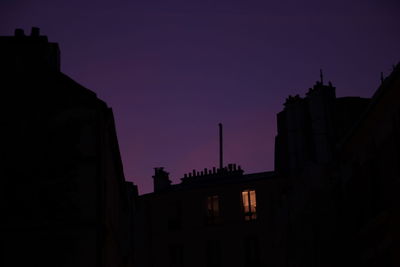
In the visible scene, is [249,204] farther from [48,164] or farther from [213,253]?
[48,164]

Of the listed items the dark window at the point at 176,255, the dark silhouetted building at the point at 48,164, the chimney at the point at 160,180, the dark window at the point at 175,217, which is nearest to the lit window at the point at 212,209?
the dark window at the point at 175,217

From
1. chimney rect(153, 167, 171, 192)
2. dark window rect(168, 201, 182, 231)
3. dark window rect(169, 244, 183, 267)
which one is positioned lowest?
dark window rect(169, 244, 183, 267)

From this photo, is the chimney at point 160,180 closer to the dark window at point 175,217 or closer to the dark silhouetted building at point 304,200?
the dark silhouetted building at point 304,200

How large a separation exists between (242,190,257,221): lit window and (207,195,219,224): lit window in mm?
2172

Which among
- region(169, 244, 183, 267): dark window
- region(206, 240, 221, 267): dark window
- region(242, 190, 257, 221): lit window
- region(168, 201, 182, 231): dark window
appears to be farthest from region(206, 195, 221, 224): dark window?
region(169, 244, 183, 267): dark window

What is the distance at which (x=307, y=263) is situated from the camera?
20.2 m

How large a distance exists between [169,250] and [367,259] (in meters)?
30.7

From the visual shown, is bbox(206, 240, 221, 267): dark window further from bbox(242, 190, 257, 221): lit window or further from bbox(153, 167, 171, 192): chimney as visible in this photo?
bbox(153, 167, 171, 192): chimney

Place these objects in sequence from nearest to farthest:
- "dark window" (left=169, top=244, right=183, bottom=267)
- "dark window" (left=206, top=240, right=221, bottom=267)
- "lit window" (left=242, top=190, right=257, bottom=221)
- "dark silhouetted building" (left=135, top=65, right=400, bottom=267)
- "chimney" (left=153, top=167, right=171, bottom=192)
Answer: "dark silhouetted building" (left=135, top=65, right=400, bottom=267), "lit window" (left=242, top=190, right=257, bottom=221), "dark window" (left=206, top=240, right=221, bottom=267), "dark window" (left=169, top=244, right=183, bottom=267), "chimney" (left=153, top=167, right=171, bottom=192)

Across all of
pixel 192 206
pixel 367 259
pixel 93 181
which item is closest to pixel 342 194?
pixel 367 259

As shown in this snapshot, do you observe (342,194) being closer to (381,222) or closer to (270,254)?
(381,222)

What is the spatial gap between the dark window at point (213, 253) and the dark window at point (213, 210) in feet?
5.04

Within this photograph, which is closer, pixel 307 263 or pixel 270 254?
pixel 307 263

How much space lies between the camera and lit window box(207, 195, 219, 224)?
43.8 m
